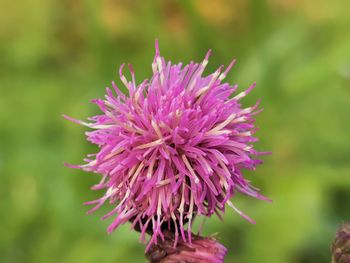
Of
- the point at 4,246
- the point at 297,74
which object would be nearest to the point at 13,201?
the point at 4,246

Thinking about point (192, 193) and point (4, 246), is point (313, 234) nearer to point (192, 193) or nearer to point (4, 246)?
point (4, 246)

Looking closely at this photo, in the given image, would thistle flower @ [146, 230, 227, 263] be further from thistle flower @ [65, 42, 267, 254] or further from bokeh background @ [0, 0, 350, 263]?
bokeh background @ [0, 0, 350, 263]

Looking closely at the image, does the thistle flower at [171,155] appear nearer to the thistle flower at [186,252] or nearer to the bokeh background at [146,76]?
the thistle flower at [186,252]

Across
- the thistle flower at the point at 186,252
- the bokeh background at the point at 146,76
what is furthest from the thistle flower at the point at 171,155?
the bokeh background at the point at 146,76

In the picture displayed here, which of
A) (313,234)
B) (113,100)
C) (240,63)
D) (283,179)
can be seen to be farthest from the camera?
(240,63)

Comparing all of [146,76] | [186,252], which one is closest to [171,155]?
[186,252]

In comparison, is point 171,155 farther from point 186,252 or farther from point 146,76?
point 146,76

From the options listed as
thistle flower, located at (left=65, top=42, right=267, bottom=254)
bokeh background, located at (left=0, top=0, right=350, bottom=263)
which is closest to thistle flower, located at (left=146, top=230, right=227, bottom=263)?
thistle flower, located at (left=65, top=42, right=267, bottom=254)
